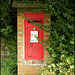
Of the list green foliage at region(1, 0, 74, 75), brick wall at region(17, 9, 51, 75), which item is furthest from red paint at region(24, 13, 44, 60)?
green foliage at region(1, 0, 74, 75)

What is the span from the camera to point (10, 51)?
429 centimetres

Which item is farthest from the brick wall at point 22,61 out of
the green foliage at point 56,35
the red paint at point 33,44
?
the green foliage at point 56,35

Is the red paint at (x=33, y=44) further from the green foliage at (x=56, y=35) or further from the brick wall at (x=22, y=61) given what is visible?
the green foliage at (x=56, y=35)

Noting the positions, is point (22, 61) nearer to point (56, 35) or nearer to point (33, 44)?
point (33, 44)

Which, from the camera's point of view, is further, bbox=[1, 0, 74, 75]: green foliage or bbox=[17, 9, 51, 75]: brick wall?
bbox=[17, 9, 51, 75]: brick wall

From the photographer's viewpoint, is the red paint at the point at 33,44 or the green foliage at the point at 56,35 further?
the red paint at the point at 33,44

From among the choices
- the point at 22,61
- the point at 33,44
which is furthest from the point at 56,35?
the point at 22,61

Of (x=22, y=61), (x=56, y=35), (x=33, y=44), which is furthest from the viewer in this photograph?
(x=22, y=61)

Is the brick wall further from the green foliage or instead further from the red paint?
the green foliage

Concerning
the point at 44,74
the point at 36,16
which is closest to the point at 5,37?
the point at 36,16

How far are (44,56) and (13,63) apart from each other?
1160 mm

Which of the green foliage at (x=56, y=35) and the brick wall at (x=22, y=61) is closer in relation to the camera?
the green foliage at (x=56, y=35)

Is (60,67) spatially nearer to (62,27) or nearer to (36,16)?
(62,27)

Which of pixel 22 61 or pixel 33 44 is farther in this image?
pixel 22 61
